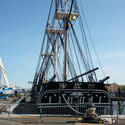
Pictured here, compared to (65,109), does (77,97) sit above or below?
above

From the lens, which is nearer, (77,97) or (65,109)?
(65,109)

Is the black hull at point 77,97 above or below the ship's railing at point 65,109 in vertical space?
above

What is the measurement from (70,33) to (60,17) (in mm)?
4208

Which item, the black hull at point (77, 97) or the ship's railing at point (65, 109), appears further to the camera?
the black hull at point (77, 97)

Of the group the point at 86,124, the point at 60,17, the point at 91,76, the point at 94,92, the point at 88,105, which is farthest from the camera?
the point at 60,17

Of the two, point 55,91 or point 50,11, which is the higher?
point 50,11

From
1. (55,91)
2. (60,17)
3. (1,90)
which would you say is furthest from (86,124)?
(1,90)

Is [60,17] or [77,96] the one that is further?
[60,17]

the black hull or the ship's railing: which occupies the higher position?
the black hull

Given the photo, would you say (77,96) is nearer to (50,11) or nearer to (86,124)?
(86,124)

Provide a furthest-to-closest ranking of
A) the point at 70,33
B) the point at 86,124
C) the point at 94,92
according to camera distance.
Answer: the point at 70,33
the point at 94,92
the point at 86,124

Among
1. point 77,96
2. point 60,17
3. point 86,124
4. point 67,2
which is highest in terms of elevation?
point 67,2

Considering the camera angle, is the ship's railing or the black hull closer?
the ship's railing

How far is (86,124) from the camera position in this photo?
9.73 metres
